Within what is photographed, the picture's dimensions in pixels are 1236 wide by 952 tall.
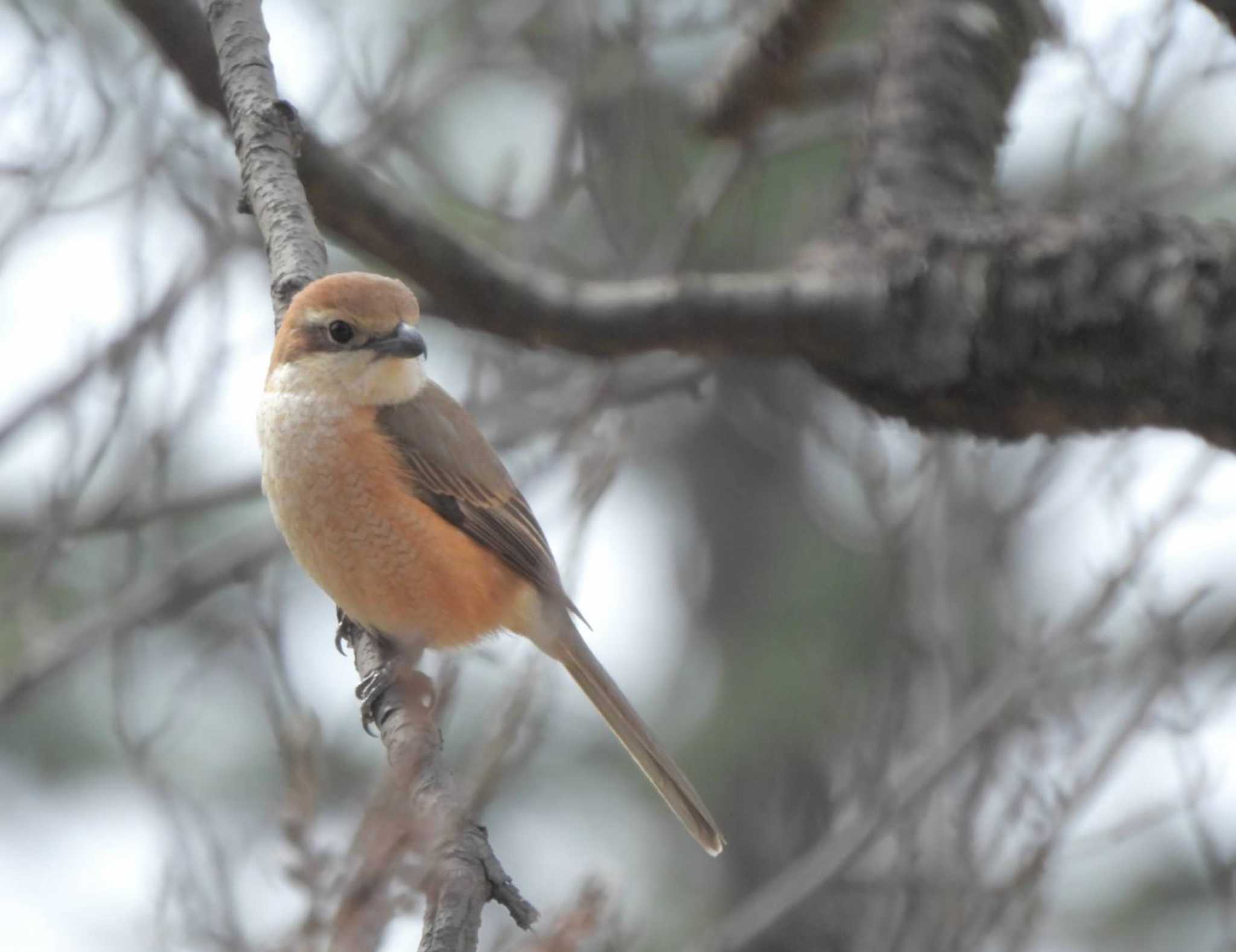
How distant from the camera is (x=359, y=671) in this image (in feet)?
13.1

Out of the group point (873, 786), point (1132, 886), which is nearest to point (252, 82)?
point (873, 786)

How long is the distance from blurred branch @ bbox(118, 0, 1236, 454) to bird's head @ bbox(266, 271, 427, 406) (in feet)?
1.76

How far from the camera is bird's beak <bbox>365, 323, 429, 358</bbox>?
188 inches

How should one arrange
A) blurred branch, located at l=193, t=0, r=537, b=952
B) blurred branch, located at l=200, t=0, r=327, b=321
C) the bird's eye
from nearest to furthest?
blurred branch, located at l=193, t=0, r=537, b=952, blurred branch, located at l=200, t=0, r=327, b=321, the bird's eye

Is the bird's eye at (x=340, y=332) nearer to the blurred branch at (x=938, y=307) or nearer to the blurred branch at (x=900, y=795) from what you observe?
the blurred branch at (x=938, y=307)

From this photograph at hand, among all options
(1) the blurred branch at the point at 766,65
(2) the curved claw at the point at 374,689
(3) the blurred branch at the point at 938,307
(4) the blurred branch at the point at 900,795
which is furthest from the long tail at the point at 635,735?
(1) the blurred branch at the point at 766,65

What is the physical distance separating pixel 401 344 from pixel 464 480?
23.4 inches

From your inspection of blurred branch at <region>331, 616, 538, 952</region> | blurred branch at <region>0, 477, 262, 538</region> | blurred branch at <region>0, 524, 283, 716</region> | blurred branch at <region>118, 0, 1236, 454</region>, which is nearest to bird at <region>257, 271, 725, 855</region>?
blurred branch at <region>118, 0, 1236, 454</region>

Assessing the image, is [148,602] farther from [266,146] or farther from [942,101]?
[942,101]

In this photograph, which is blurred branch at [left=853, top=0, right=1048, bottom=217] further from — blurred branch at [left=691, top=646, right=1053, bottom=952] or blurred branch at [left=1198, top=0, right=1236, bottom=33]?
blurred branch at [left=691, top=646, right=1053, bottom=952]

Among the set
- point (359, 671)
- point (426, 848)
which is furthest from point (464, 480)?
point (426, 848)

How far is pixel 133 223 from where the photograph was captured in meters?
5.55

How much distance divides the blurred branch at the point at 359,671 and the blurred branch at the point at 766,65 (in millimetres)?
2144

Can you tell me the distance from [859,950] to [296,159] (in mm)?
3598
